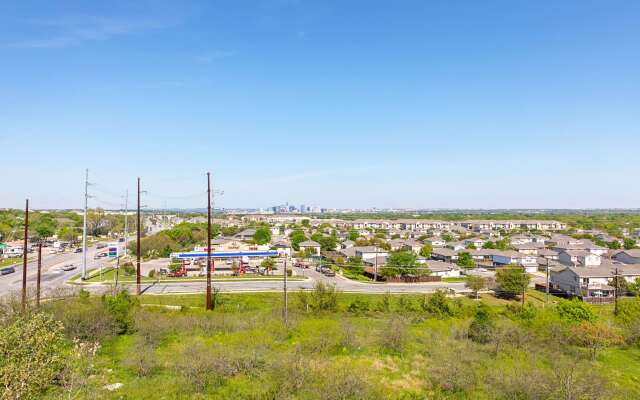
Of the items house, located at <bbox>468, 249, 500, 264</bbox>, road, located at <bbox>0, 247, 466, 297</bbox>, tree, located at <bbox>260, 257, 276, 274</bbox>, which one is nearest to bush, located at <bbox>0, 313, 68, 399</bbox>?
road, located at <bbox>0, 247, 466, 297</bbox>

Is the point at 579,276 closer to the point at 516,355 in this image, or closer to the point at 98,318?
the point at 516,355

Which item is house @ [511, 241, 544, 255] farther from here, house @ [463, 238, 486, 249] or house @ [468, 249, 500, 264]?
house @ [468, 249, 500, 264]

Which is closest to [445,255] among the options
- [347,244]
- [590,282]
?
[347,244]

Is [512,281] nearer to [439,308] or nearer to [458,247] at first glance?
[439,308]

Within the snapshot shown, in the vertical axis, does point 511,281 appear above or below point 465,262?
above

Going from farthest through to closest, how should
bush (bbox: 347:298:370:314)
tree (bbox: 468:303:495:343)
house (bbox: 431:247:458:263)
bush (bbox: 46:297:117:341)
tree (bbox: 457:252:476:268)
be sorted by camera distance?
house (bbox: 431:247:458:263) → tree (bbox: 457:252:476:268) → bush (bbox: 347:298:370:314) → tree (bbox: 468:303:495:343) → bush (bbox: 46:297:117:341)
